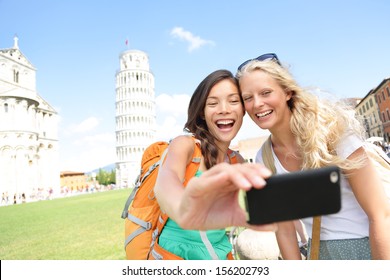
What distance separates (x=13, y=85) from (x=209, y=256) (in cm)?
1519

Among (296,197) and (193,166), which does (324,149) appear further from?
(296,197)

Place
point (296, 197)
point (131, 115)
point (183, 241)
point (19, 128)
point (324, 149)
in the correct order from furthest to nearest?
point (131, 115)
point (19, 128)
point (183, 241)
point (324, 149)
point (296, 197)

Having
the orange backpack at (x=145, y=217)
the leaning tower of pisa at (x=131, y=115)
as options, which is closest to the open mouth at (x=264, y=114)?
the orange backpack at (x=145, y=217)

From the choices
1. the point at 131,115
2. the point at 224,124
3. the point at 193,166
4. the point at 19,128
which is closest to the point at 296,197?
the point at 193,166

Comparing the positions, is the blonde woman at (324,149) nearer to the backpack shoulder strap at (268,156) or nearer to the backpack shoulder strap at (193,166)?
the backpack shoulder strap at (268,156)

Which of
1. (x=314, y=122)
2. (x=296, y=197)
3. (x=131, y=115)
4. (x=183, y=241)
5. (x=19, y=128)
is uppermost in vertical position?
(x=131, y=115)

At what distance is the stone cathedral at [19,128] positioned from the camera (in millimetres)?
12323

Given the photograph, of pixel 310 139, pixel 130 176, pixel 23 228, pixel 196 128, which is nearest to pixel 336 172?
pixel 310 139

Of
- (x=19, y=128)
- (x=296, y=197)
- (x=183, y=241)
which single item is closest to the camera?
(x=296, y=197)

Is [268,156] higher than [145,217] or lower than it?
higher

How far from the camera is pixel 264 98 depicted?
79 centimetres

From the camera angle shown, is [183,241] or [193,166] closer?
[193,166]

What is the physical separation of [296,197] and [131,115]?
1571 inches
